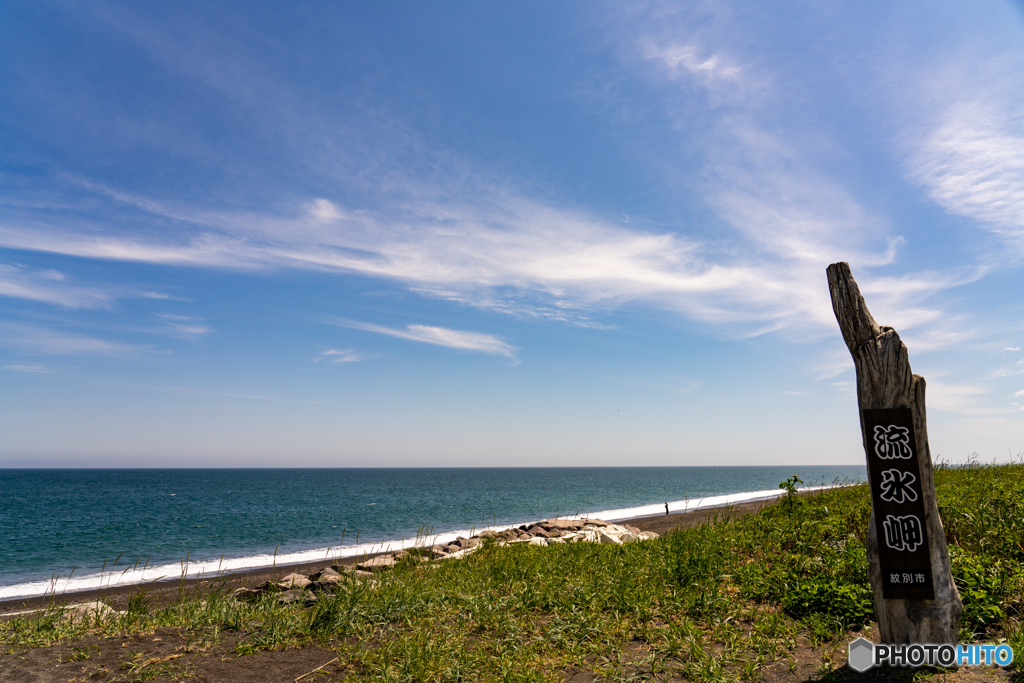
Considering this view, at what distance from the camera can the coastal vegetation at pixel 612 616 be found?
5047 mm

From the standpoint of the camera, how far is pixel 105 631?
6.09 meters

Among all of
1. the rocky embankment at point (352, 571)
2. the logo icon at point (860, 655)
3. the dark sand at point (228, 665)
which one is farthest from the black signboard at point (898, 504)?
the rocky embankment at point (352, 571)

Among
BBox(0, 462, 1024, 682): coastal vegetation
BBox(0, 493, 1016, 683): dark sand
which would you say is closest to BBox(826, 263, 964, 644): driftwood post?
BBox(0, 493, 1016, 683): dark sand

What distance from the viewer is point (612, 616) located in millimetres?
6223

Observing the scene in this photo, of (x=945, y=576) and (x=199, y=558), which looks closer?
(x=945, y=576)

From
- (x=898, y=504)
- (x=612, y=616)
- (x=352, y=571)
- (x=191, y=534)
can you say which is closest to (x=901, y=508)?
(x=898, y=504)

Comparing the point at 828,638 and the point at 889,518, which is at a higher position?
the point at 889,518

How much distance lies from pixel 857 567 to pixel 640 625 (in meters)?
3.06

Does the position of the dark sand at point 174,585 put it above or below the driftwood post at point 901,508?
below

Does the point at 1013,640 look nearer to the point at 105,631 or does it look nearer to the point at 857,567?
the point at 857,567

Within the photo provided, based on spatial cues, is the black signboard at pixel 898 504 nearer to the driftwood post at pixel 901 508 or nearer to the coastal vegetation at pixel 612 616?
the driftwood post at pixel 901 508

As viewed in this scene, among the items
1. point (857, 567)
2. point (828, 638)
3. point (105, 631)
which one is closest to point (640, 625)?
point (828, 638)

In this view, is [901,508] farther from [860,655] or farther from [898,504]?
[860,655]

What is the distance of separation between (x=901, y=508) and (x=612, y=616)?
11.2ft
